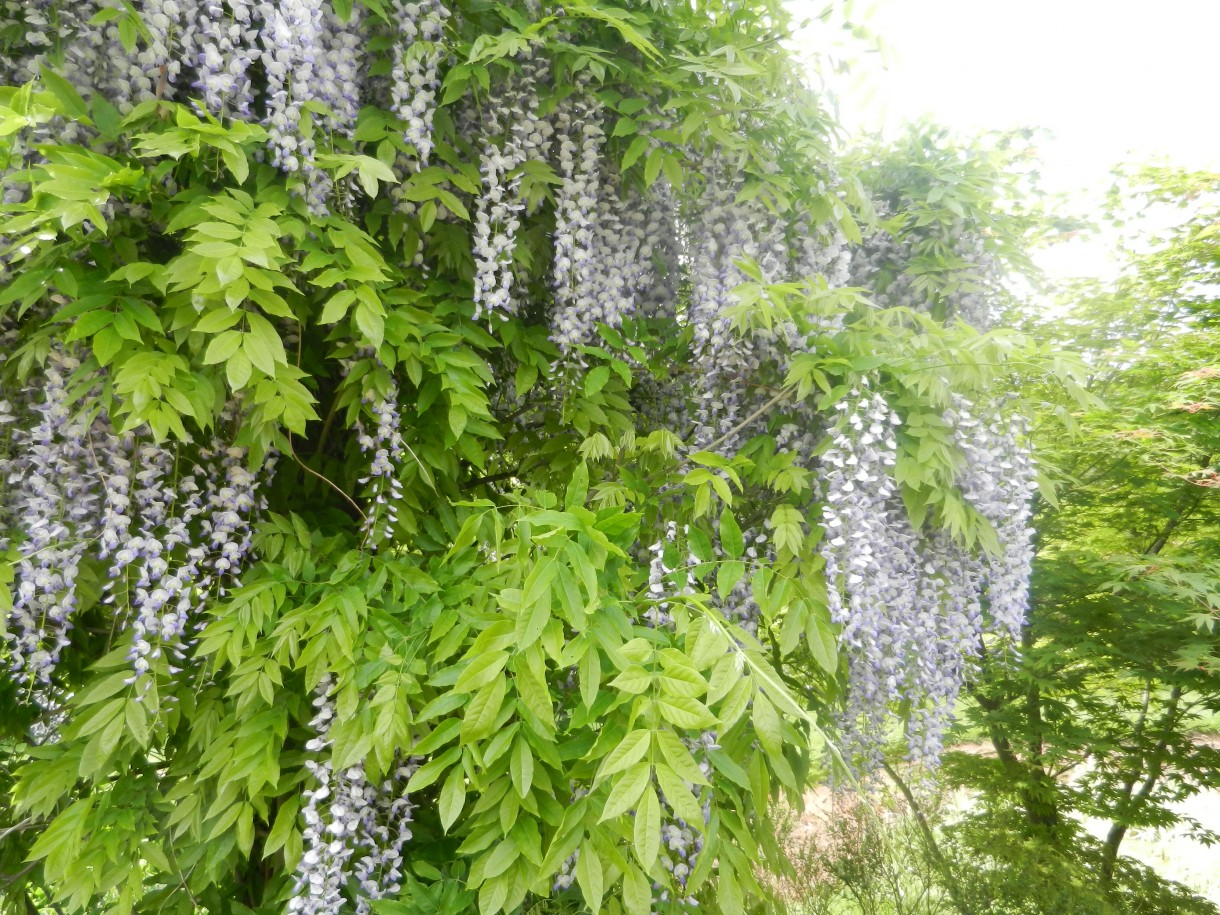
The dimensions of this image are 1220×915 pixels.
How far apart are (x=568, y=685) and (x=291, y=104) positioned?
189cm

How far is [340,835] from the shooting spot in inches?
80.3

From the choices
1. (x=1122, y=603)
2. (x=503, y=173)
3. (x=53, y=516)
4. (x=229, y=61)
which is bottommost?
(x=1122, y=603)

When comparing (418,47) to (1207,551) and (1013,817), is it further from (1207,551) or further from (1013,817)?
(1013,817)

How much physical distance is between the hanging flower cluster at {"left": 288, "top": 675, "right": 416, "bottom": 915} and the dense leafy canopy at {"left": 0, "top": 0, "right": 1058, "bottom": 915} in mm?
18

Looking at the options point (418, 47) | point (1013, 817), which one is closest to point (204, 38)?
point (418, 47)

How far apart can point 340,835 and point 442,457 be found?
3.61 ft

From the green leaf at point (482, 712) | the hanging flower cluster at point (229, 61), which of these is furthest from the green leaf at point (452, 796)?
the hanging flower cluster at point (229, 61)

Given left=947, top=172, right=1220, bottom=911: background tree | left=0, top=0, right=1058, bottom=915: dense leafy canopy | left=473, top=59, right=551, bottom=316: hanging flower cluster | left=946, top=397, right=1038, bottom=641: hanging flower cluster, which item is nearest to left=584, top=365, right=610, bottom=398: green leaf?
left=0, top=0, right=1058, bottom=915: dense leafy canopy

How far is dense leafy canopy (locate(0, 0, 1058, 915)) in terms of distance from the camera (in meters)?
1.62

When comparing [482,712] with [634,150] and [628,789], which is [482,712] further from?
[634,150]

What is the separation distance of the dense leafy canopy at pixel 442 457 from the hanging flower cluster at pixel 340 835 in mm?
18

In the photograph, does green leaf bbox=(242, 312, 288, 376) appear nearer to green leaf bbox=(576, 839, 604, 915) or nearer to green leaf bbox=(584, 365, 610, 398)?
green leaf bbox=(584, 365, 610, 398)

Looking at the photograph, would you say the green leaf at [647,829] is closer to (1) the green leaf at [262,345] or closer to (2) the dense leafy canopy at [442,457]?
(2) the dense leafy canopy at [442,457]

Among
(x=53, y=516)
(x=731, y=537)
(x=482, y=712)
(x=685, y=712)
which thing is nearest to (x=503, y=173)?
(x=731, y=537)
